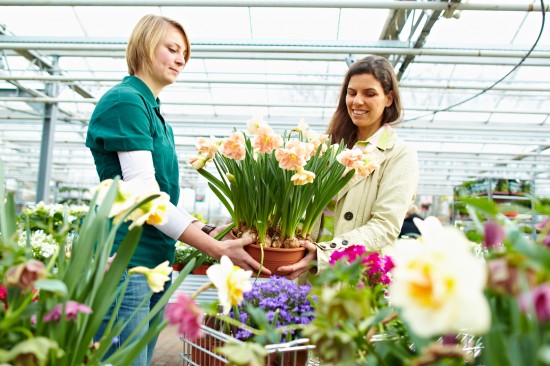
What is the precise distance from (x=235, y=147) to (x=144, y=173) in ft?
0.77

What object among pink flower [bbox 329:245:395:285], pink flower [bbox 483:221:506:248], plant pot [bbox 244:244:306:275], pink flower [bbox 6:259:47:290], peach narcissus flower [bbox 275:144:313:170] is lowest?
plant pot [bbox 244:244:306:275]

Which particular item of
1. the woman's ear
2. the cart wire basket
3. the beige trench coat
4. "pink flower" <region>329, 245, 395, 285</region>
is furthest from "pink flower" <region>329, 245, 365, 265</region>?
the woman's ear

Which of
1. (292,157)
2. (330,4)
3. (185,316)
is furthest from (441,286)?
(330,4)

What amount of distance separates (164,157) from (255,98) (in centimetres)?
796

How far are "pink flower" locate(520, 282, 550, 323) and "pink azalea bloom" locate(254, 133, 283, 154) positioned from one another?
2.68ft

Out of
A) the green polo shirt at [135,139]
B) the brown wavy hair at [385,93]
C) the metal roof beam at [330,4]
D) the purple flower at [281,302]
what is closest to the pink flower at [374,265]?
the purple flower at [281,302]

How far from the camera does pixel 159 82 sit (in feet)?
4.60

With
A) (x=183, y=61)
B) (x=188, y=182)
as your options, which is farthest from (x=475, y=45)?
(x=188, y=182)

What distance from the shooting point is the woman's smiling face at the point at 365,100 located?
60.4 inches

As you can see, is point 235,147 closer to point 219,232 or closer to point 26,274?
point 219,232

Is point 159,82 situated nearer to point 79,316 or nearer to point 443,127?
point 79,316

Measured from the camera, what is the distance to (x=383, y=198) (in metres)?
1.37

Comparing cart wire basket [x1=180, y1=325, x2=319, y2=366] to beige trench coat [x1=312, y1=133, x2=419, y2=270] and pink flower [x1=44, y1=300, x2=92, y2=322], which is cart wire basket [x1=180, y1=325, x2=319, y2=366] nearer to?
pink flower [x1=44, y1=300, x2=92, y2=322]

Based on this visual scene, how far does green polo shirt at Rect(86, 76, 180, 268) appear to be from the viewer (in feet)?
3.89
